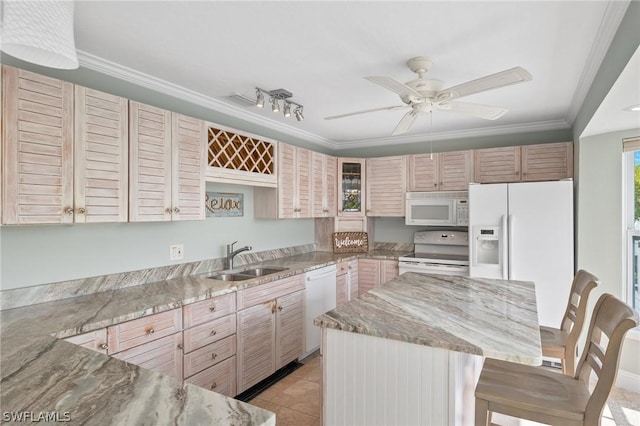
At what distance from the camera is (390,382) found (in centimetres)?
168

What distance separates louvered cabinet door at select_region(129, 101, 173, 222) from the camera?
2318mm

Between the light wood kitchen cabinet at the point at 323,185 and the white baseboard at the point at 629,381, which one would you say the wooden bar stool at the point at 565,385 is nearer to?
the white baseboard at the point at 629,381

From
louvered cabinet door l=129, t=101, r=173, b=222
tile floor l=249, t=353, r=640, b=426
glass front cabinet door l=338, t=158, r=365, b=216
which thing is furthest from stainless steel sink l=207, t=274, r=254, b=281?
glass front cabinet door l=338, t=158, r=365, b=216

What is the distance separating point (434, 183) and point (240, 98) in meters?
2.52

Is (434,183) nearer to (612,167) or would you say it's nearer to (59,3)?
(612,167)

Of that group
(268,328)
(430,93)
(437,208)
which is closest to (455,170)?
(437,208)

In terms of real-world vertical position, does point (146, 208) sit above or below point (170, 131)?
below

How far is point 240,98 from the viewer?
309 centimetres

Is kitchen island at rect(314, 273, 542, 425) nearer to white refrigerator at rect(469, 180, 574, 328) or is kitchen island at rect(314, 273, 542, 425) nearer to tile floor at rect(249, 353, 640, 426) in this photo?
tile floor at rect(249, 353, 640, 426)

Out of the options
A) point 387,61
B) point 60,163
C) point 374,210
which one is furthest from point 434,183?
point 60,163

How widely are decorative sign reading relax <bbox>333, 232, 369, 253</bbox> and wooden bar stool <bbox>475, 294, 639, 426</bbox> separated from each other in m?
2.94

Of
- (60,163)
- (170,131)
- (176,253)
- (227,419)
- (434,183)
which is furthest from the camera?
(434,183)

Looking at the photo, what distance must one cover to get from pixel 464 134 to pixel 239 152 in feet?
9.18

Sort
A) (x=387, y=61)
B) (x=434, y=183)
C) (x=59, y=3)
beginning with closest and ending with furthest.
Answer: (x=59, y=3) → (x=387, y=61) → (x=434, y=183)
